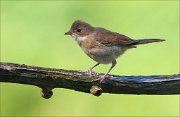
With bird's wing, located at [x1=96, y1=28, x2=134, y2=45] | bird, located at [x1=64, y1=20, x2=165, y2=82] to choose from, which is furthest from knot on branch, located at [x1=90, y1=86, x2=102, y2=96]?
bird's wing, located at [x1=96, y1=28, x2=134, y2=45]

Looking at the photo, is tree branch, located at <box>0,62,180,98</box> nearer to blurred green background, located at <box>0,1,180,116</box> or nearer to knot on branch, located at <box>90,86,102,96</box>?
knot on branch, located at <box>90,86,102,96</box>

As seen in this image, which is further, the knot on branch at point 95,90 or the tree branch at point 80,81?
the knot on branch at point 95,90

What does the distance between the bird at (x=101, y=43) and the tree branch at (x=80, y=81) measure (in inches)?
33.1

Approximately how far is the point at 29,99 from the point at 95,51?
1096mm

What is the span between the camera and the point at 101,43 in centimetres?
371

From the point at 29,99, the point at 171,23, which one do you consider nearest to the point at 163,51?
the point at 171,23

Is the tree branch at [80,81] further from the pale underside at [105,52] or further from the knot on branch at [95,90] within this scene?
the pale underside at [105,52]

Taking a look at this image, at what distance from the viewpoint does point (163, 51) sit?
484 centimetres

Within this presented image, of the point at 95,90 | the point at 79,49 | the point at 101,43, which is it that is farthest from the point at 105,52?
the point at 79,49

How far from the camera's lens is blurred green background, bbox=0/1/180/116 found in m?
4.49

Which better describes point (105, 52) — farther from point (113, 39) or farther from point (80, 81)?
point (80, 81)

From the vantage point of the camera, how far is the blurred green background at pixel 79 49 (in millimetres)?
4488

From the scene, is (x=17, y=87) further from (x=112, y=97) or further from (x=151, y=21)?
(x=151, y=21)

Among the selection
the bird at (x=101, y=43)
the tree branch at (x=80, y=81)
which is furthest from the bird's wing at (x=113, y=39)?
the tree branch at (x=80, y=81)
